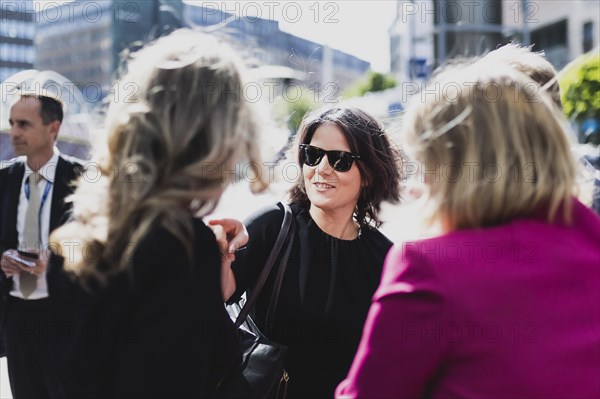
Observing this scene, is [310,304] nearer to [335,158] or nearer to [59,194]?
[335,158]

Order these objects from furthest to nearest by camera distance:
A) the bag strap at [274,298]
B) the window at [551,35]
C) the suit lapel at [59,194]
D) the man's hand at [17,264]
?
1. the window at [551,35]
2. the suit lapel at [59,194]
3. the man's hand at [17,264]
4. the bag strap at [274,298]

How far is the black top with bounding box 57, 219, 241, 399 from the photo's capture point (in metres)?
1.37

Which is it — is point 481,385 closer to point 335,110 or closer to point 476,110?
point 476,110

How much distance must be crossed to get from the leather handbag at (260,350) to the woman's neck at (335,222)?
0.67ft

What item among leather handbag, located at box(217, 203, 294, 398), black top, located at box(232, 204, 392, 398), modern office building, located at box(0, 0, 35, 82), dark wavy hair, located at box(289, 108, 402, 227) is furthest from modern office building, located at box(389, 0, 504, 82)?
modern office building, located at box(0, 0, 35, 82)

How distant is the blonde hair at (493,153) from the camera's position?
1330 mm

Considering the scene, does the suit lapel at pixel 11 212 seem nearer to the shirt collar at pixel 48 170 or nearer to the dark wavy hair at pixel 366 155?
the shirt collar at pixel 48 170

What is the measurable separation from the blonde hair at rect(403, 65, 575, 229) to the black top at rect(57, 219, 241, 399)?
58cm

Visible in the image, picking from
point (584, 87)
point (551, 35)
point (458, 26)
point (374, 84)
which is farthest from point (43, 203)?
point (374, 84)

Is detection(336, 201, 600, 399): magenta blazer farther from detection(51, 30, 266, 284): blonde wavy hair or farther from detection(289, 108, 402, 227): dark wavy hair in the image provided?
detection(289, 108, 402, 227): dark wavy hair

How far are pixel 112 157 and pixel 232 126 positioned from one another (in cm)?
29

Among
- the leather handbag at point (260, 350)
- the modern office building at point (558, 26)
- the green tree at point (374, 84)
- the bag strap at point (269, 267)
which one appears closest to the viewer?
the leather handbag at point (260, 350)

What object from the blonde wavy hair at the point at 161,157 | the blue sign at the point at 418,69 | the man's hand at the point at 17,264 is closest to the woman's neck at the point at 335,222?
the blonde wavy hair at the point at 161,157

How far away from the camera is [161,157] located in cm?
141
